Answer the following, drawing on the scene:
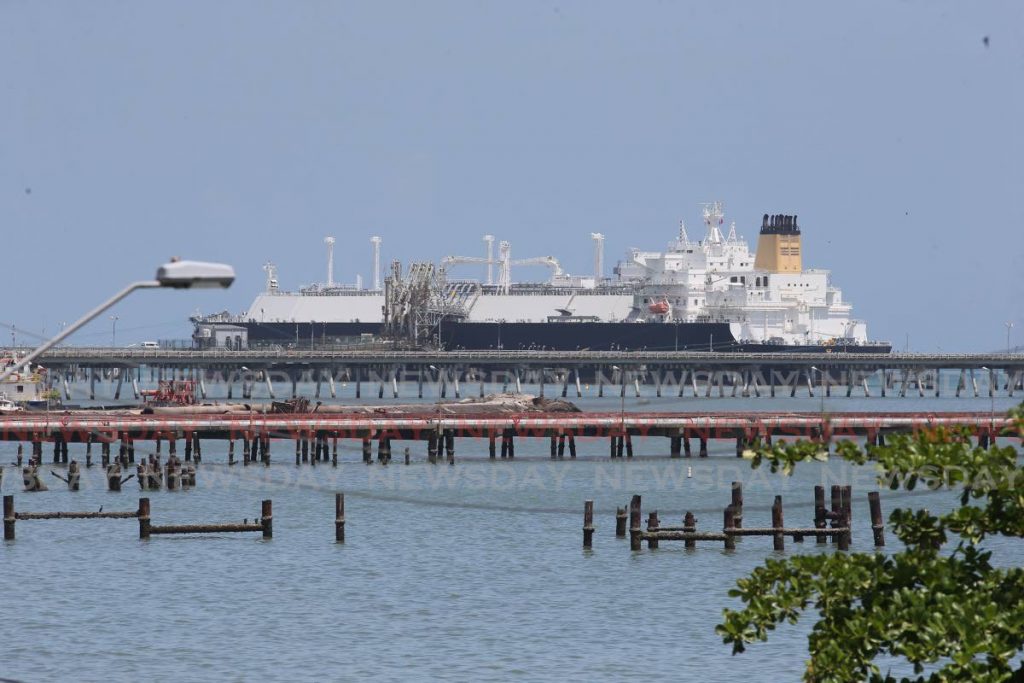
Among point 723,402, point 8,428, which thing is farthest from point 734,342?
point 8,428

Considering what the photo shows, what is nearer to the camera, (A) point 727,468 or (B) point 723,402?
(A) point 727,468

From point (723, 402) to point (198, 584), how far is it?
123 m

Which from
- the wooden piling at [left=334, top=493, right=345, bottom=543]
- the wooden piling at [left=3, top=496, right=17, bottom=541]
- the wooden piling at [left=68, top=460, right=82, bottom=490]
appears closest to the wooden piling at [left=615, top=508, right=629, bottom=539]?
the wooden piling at [left=334, top=493, right=345, bottom=543]

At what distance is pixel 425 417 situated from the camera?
85125 millimetres

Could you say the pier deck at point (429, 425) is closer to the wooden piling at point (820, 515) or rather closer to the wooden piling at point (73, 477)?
the wooden piling at point (73, 477)

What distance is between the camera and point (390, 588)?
145 ft

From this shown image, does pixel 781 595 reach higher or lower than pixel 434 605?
higher

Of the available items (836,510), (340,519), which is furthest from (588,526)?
(340,519)

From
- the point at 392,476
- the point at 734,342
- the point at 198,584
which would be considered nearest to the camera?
the point at 198,584

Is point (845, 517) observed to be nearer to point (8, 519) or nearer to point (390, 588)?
point (390, 588)

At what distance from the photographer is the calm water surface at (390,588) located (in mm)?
34844

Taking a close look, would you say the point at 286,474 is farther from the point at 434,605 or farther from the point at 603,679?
the point at 603,679

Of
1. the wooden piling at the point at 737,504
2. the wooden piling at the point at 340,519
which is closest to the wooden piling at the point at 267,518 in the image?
the wooden piling at the point at 340,519

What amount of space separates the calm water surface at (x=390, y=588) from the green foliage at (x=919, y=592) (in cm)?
1525
